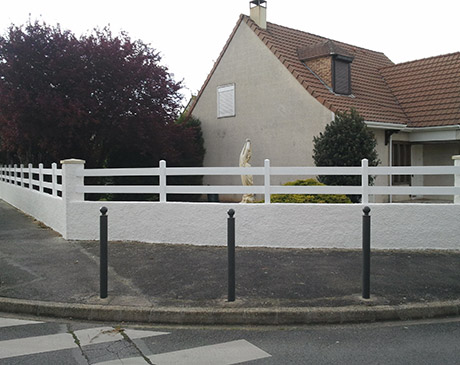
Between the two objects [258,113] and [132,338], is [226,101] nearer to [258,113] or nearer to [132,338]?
[258,113]

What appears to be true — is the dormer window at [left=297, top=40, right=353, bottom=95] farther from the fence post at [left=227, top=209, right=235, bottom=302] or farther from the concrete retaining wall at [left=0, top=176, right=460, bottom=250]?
the fence post at [left=227, top=209, right=235, bottom=302]

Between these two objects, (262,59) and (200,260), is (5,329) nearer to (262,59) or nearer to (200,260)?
(200,260)

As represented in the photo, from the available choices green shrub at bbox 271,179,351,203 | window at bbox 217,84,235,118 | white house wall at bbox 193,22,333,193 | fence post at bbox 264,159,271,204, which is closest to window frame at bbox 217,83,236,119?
window at bbox 217,84,235,118

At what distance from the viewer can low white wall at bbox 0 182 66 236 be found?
1056 cm

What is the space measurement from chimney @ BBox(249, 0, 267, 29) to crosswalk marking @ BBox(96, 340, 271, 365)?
15.4 meters

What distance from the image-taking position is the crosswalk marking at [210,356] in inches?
167

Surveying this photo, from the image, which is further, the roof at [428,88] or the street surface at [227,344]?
the roof at [428,88]

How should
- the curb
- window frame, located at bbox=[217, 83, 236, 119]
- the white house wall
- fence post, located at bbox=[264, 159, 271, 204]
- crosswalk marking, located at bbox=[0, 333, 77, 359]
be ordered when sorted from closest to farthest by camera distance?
crosswalk marking, located at bbox=[0, 333, 77, 359] → the curb → fence post, located at bbox=[264, 159, 271, 204] → the white house wall → window frame, located at bbox=[217, 83, 236, 119]

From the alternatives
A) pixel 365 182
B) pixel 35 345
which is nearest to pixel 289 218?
pixel 365 182

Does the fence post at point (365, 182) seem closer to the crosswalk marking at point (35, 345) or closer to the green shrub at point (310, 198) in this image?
the green shrub at point (310, 198)

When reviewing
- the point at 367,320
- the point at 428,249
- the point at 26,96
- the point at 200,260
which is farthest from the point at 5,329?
the point at 26,96

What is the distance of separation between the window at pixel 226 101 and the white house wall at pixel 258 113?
20cm

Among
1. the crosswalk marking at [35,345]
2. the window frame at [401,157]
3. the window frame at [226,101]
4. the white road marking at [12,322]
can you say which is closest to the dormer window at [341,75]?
the window frame at [401,157]

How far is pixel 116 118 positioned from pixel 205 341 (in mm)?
12041
